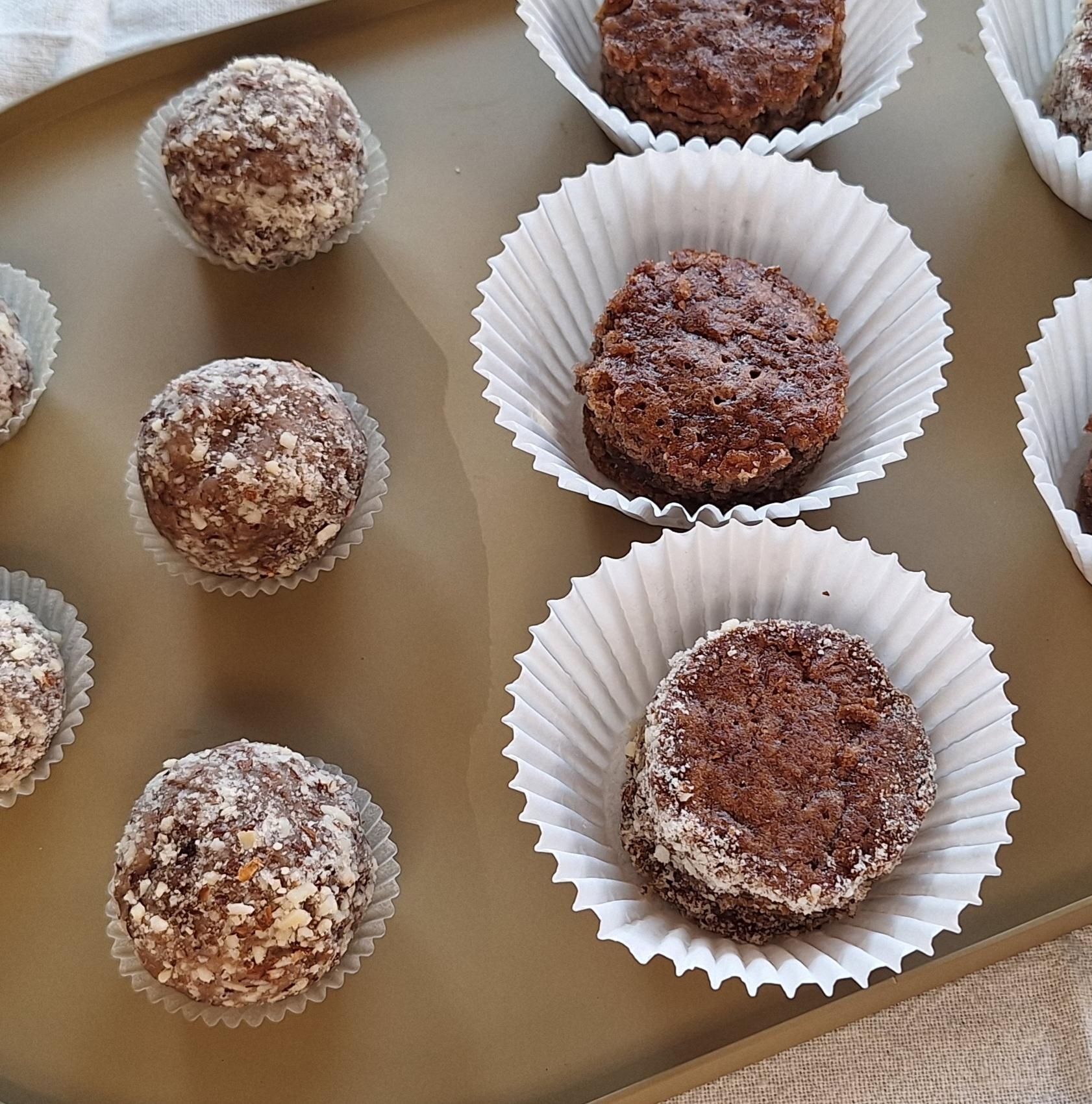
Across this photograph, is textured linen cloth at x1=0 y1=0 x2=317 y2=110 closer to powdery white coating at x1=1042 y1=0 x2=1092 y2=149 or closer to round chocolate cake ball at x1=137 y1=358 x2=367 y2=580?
round chocolate cake ball at x1=137 y1=358 x2=367 y2=580

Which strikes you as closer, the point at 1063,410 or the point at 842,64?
the point at 1063,410

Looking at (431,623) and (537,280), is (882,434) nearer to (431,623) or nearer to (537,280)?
(537,280)

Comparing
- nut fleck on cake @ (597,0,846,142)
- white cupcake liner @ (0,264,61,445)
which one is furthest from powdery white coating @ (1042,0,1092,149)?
white cupcake liner @ (0,264,61,445)

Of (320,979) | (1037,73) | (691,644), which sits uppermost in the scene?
(1037,73)

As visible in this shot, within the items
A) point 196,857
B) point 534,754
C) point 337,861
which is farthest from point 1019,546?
point 196,857

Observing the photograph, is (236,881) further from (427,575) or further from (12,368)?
(12,368)

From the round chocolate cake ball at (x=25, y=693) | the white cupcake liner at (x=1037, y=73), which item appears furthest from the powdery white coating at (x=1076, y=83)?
the round chocolate cake ball at (x=25, y=693)

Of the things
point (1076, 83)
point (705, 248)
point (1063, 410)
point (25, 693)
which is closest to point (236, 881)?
point (25, 693)
